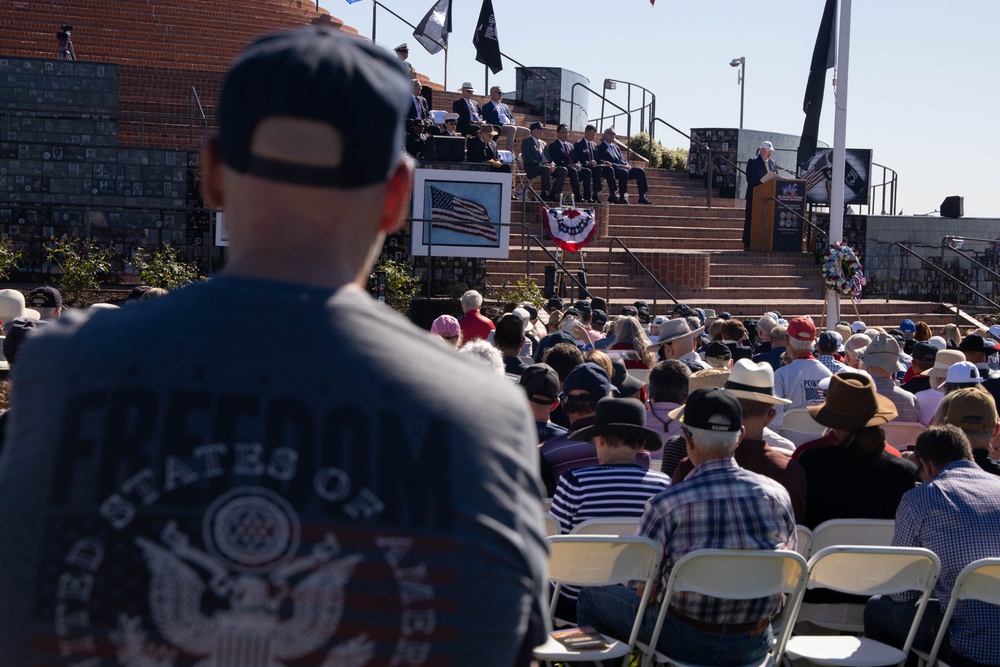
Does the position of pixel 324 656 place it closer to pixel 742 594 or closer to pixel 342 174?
pixel 342 174

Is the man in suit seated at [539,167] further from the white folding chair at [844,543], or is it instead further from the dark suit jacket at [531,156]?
the white folding chair at [844,543]

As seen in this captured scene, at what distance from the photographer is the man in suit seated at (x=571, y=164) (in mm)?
21328

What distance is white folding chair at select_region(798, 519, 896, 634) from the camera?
4898 mm

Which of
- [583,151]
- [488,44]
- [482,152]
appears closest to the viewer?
[482,152]

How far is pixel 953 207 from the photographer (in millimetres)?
23766

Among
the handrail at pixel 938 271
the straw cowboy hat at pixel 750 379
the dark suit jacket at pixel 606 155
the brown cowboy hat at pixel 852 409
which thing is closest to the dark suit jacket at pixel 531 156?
the dark suit jacket at pixel 606 155

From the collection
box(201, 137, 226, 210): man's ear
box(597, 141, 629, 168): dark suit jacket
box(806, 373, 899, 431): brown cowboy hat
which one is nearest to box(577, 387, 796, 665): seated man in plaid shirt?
box(806, 373, 899, 431): brown cowboy hat

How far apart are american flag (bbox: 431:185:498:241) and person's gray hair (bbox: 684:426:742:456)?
13049 millimetres

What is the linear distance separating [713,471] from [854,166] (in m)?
22.5

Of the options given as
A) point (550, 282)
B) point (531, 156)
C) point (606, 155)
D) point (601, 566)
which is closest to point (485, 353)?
point (601, 566)

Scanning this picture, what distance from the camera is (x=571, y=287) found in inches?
726

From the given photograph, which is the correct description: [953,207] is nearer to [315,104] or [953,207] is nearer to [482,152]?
[482,152]

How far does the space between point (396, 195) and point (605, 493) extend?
11.0 ft

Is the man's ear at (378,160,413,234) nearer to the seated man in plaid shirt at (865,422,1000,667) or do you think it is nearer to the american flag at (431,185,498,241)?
the seated man in plaid shirt at (865,422,1000,667)
